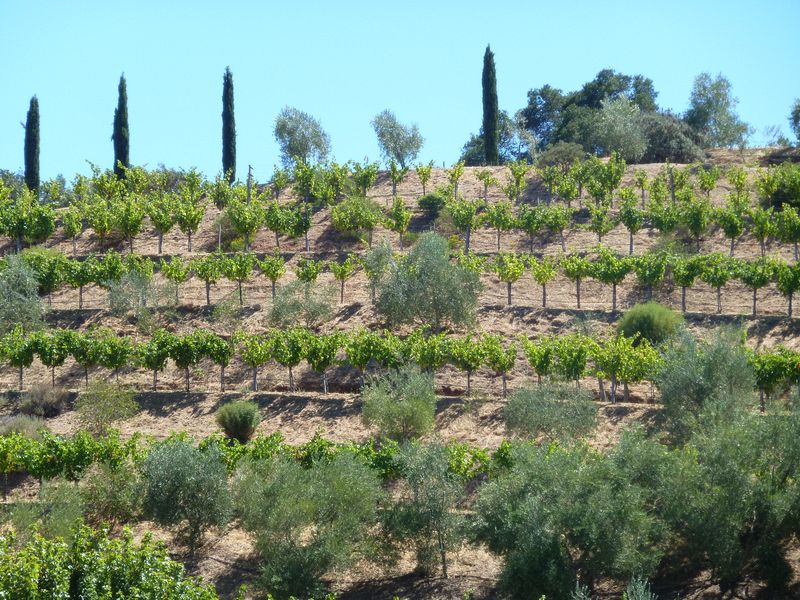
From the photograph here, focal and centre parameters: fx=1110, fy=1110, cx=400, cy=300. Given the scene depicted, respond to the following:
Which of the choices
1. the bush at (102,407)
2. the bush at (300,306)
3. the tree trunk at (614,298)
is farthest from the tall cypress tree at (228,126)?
the bush at (102,407)

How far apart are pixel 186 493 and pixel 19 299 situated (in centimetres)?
1429

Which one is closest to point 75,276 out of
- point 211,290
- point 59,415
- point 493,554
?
point 211,290

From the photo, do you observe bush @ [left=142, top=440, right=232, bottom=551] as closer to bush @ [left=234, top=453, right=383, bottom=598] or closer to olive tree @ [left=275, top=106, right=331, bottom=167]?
bush @ [left=234, top=453, right=383, bottom=598]

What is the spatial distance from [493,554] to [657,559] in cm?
329

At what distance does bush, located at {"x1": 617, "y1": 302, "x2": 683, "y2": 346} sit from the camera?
32.8m

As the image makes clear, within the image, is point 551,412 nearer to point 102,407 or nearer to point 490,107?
point 102,407

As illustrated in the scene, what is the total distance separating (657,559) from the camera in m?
21.5

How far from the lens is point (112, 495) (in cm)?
2605

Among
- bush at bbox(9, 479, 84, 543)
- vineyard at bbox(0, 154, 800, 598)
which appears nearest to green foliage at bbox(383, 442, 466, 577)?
vineyard at bbox(0, 154, 800, 598)

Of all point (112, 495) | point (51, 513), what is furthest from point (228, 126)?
point (51, 513)

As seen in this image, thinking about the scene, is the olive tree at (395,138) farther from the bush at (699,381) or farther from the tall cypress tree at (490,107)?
the bush at (699,381)

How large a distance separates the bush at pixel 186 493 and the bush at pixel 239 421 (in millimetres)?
4064

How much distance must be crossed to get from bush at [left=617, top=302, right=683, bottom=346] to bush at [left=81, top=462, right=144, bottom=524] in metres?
15.0

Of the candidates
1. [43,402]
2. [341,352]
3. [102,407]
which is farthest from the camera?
[341,352]
